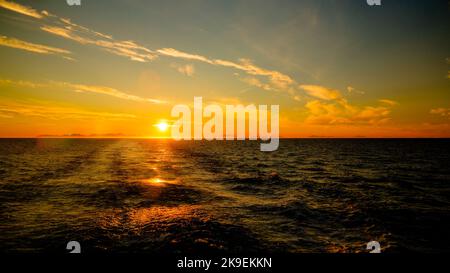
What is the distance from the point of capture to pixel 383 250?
416 inches

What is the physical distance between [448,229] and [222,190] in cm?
1492

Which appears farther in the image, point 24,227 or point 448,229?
point 448,229

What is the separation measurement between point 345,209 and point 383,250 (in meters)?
5.92

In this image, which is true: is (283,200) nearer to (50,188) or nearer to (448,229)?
(448,229)
